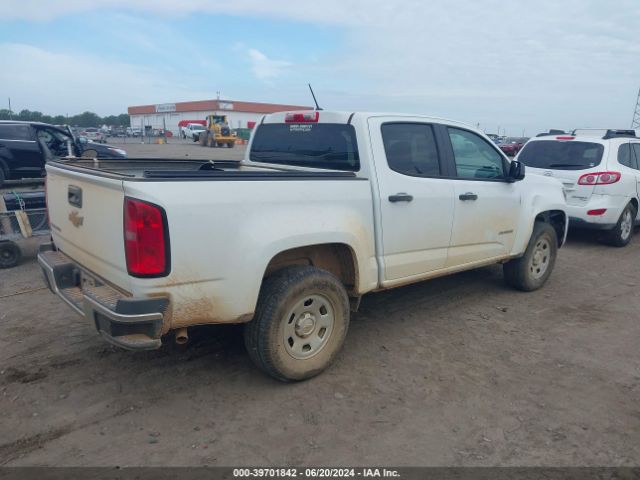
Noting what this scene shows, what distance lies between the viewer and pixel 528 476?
280cm

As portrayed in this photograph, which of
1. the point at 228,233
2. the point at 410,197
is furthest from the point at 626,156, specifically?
the point at 228,233

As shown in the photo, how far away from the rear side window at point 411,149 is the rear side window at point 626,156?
Answer: 17.3 ft

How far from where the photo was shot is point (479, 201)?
16.3 ft

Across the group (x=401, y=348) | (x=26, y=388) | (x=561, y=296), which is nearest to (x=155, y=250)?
(x=26, y=388)

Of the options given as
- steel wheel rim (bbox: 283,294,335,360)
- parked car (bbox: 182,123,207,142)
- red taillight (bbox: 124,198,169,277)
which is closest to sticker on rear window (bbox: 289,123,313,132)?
steel wheel rim (bbox: 283,294,335,360)

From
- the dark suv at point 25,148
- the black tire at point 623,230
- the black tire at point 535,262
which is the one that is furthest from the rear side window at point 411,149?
the dark suv at point 25,148

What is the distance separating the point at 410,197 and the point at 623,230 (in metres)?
6.11

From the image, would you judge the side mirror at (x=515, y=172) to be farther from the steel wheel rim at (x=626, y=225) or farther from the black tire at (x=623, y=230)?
the steel wheel rim at (x=626, y=225)

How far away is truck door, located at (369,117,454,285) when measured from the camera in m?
4.15

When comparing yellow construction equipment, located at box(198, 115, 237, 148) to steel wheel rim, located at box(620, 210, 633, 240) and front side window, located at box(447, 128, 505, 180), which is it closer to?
steel wheel rim, located at box(620, 210, 633, 240)

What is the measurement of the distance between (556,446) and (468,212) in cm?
234

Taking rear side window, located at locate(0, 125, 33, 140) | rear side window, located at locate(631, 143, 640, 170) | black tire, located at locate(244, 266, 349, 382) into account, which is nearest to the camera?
black tire, located at locate(244, 266, 349, 382)

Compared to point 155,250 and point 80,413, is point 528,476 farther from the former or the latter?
point 80,413

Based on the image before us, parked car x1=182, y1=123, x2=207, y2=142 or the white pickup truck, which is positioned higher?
parked car x1=182, y1=123, x2=207, y2=142
